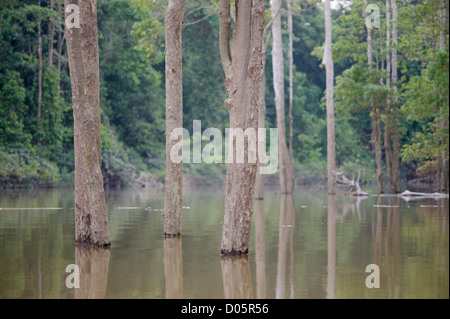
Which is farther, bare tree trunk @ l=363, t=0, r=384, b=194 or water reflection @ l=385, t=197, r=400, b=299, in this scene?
bare tree trunk @ l=363, t=0, r=384, b=194

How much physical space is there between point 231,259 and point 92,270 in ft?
7.55

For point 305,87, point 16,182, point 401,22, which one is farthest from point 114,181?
point 305,87

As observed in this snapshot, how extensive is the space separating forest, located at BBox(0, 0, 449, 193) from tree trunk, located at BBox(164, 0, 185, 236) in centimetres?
591

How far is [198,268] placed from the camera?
10.8 metres

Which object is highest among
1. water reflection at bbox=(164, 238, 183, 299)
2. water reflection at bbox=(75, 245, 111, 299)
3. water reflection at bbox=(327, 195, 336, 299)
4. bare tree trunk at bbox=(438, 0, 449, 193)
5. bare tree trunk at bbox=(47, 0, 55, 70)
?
bare tree trunk at bbox=(47, 0, 55, 70)

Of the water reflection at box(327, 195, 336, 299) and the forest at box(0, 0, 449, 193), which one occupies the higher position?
the forest at box(0, 0, 449, 193)

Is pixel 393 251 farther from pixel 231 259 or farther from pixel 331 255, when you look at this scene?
pixel 231 259

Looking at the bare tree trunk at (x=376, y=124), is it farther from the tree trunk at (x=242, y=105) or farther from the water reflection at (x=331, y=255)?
the tree trunk at (x=242, y=105)

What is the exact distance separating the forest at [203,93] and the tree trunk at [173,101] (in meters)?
5.91

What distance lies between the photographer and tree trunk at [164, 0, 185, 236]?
47.1 feet

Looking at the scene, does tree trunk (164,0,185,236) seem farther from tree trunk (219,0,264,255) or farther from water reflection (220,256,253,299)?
water reflection (220,256,253,299)

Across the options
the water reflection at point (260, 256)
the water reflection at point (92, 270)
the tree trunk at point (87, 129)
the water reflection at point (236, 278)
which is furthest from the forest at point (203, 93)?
the water reflection at point (236, 278)

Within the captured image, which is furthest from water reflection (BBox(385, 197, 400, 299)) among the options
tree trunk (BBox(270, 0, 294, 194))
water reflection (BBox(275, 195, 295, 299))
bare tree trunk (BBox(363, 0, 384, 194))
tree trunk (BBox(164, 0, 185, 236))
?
tree trunk (BBox(270, 0, 294, 194))
